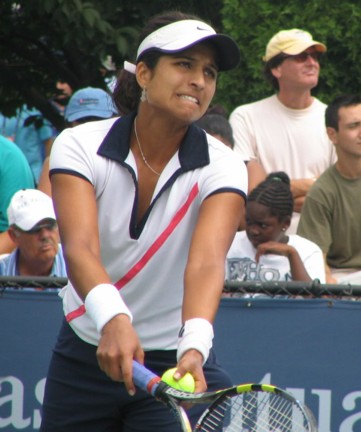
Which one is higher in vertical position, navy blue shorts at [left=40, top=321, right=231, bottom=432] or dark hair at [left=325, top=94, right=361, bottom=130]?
dark hair at [left=325, top=94, right=361, bottom=130]

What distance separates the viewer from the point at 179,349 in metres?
3.23

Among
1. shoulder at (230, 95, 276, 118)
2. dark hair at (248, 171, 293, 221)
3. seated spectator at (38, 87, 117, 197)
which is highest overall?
shoulder at (230, 95, 276, 118)

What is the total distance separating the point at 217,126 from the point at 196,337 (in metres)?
4.05

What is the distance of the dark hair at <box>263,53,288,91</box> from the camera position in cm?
762

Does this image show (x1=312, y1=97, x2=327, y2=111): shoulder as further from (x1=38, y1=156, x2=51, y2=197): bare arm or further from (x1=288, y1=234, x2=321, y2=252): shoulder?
(x1=38, y1=156, x2=51, y2=197): bare arm

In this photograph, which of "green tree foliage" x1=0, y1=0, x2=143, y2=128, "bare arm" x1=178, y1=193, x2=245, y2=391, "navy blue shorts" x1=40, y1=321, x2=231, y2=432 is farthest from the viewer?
"green tree foliage" x1=0, y1=0, x2=143, y2=128

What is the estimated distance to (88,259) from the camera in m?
3.34

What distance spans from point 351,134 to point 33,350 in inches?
104

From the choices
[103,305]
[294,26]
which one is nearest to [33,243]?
[294,26]

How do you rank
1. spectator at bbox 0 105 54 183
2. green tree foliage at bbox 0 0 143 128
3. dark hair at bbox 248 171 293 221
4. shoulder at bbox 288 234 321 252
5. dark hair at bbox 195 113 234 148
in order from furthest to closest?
spectator at bbox 0 105 54 183
green tree foliage at bbox 0 0 143 128
dark hair at bbox 195 113 234 148
dark hair at bbox 248 171 293 221
shoulder at bbox 288 234 321 252

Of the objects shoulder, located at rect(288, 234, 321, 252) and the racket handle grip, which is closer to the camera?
the racket handle grip

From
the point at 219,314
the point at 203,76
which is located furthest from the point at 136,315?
the point at 219,314

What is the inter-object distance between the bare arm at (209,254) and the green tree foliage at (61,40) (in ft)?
15.2

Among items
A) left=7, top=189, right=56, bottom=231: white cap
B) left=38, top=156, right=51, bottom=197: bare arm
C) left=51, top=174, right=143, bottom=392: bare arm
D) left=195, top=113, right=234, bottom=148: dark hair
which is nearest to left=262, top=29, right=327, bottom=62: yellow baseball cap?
left=195, top=113, right=234, bottom=148: dark hair
